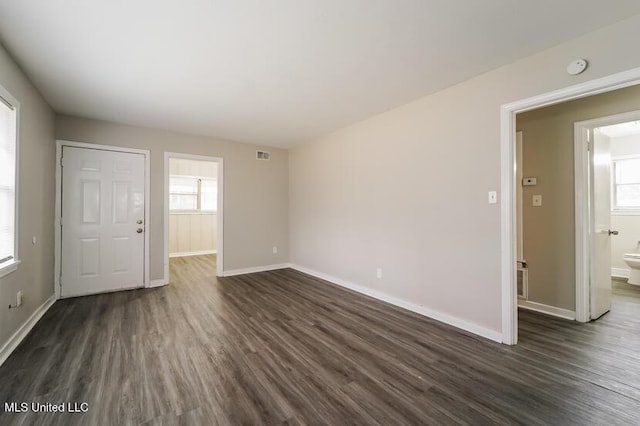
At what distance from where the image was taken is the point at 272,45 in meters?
2.07

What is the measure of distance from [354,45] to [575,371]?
2.95m

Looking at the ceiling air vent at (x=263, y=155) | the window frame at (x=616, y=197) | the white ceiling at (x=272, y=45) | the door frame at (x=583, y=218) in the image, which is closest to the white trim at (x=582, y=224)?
the door frame at (x=583, y=218)

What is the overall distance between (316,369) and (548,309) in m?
2.81

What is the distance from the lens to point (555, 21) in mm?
1809

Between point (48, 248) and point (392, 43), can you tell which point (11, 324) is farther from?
point (392, 43)

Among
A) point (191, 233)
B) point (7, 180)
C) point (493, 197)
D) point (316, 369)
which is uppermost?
point (7, 180)

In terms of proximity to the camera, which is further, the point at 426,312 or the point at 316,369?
the point at 426,312

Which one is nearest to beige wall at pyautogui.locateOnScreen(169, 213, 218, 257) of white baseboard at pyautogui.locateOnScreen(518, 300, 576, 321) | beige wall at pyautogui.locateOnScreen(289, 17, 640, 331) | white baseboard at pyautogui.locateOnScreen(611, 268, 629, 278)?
beige wall at pyautogui.locateOnScreen(289, 17, 640, 331)

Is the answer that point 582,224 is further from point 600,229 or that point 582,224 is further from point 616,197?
point 616,197

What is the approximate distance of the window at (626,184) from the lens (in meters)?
4.61

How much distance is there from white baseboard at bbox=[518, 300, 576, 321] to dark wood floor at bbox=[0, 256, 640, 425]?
0.17 meters

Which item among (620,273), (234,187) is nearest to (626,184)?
(620,273)

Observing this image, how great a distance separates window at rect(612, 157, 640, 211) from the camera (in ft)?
15.1

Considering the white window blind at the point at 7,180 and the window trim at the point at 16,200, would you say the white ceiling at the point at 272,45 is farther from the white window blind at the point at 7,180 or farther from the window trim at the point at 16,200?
the white window blind at the point at 7,180
